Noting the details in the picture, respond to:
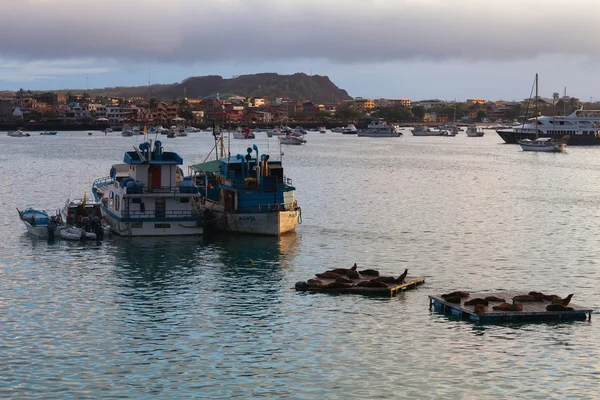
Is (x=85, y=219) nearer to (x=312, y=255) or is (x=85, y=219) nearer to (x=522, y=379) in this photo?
(x=312, y=255)

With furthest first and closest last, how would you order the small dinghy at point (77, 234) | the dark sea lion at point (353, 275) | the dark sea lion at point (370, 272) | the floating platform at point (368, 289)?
the small dinghy at point (77, 234) → the dark sea lion at point (370, 272) → the dark sea lion at point (353, 275) → the floating platform at point (368, 289)

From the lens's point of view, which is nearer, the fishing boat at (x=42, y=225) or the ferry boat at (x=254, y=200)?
the fishing boat at (x=42, y=225)

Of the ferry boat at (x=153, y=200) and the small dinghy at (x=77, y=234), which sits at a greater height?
the ferry boat at (x=153, y=200)

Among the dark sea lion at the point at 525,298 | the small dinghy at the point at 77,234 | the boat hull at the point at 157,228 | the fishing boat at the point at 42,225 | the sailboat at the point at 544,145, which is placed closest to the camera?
the dark sea lion at the point at 525,298

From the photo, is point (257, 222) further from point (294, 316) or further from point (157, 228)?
point (294, 316)

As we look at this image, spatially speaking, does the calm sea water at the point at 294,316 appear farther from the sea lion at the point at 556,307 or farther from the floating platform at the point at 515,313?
the sea lion at the point at 556,307

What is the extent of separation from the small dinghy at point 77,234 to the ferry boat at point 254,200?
23.3ft

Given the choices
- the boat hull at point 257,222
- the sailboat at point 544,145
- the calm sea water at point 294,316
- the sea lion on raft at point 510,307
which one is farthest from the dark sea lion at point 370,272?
the sailboat at point 544,145

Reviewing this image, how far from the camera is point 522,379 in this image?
28891mm

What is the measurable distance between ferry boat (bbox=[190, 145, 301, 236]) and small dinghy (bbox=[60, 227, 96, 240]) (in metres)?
7.09

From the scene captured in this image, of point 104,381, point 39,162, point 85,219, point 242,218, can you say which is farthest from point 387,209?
point 39,162

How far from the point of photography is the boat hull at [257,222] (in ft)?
177

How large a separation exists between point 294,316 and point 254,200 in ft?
61.7

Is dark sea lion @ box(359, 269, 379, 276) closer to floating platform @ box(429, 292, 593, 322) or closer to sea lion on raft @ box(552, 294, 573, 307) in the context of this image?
floating platform @ box(429, 292, 593, 322)
